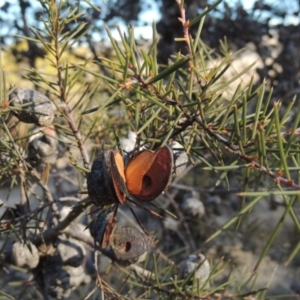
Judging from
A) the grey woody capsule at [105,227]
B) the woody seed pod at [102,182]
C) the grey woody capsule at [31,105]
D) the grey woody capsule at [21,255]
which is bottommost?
the grey woody capsule at [21,255]

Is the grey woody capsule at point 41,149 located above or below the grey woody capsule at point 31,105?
below

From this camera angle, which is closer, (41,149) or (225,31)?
(41,149)

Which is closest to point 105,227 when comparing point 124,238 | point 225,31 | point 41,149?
point 124,238

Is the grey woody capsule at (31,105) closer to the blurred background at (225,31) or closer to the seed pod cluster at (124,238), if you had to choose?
the seed pod cluster at (124,238)

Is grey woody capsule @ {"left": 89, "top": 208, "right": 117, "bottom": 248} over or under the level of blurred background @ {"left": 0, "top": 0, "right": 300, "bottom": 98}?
under

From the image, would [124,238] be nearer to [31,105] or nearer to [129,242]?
[129,242]

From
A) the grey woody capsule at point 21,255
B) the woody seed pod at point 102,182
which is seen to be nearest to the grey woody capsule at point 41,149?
the grey woody capsule at point 21,255

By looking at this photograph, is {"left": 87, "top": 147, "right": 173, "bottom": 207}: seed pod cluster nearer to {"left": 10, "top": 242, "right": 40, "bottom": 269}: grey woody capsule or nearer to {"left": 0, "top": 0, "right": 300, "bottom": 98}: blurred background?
{"left": 10, "top": 242, "right": 40, "bottom": 269}: grey woody capsule

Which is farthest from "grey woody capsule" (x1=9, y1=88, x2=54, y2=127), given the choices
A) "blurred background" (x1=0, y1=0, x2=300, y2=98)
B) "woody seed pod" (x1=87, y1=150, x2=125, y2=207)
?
"blurred background" (x1=0, y1=0, x2=300, y2=98)

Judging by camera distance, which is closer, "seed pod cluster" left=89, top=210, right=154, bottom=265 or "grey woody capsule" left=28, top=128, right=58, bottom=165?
"seed pod cluster" left=89, top=210, right=154, bottom=265

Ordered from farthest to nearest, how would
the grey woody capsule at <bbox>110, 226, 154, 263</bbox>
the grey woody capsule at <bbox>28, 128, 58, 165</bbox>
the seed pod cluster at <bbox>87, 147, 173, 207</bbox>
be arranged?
the grey woody capsule at <bbox>28, 128, 58, 165</bbox> → the grey woody capsule at <bbox>110, 226, 154, 263</bbox> → the seed pod cluster at <bbox>87, 147, 173, 207</bbox>
